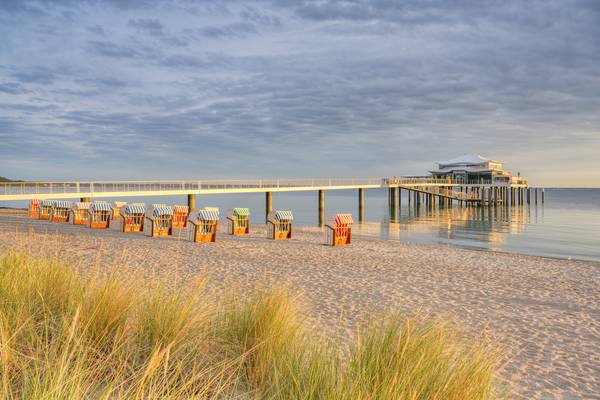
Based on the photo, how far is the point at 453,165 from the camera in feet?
214

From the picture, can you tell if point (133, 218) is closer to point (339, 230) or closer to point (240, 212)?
point (240, 212)

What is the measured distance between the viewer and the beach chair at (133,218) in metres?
18.2

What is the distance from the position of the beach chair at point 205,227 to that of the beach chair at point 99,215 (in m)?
5.99

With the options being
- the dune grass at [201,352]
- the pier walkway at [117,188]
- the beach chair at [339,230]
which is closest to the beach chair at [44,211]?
the pier walkway at [117,188]

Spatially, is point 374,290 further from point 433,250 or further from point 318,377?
point 433,250

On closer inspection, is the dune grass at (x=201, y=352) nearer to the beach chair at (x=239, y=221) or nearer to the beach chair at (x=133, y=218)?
the beach chair at (x=133, y=218)

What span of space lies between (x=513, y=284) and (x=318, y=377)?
840 cm

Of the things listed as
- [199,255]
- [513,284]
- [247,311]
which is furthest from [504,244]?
[247,311]

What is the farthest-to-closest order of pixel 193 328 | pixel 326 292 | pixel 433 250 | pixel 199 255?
pixel 433 250, pixel 199 255, pixel 326 292, pixel 193 328

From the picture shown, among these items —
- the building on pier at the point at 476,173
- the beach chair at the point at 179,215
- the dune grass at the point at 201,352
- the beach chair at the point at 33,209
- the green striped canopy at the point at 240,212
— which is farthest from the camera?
the building on pier at the point at 476,173

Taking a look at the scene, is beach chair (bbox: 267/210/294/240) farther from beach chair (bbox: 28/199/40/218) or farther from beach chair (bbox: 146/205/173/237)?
beach chair (bbox: 28/199/40/218)

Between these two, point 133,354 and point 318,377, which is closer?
point 318,377

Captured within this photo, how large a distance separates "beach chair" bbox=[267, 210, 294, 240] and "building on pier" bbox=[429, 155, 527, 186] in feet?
155

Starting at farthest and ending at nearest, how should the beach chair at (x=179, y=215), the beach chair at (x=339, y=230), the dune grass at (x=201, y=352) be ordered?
the beach chair at (x=179, y=215)
the beach chair at (x=339, y=230)
the dune grass at (x=201, y=352)
